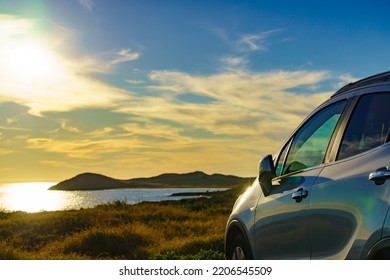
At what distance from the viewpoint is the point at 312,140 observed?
5445mm

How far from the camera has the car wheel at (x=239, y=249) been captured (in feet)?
20.9

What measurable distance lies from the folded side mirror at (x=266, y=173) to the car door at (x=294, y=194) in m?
0.05

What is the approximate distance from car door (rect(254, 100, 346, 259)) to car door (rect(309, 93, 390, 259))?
0.22 metres

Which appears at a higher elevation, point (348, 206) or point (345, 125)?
point (345, 125)

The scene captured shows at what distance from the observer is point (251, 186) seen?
257 inches

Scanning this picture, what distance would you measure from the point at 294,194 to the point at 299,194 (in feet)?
0.38

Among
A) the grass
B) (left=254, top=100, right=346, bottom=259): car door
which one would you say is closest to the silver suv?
(left=254, top=100, right=346, bottom=259): car door

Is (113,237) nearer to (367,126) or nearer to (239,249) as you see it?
(239,249)

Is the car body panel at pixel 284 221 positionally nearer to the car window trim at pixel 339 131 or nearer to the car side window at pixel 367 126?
the car window trim at pixel 339 131

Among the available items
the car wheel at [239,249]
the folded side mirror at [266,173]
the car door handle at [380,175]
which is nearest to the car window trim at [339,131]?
the car door handle at [380,175]

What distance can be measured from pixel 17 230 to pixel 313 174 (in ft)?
57.8

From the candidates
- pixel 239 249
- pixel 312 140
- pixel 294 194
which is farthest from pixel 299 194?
pixel 239 249

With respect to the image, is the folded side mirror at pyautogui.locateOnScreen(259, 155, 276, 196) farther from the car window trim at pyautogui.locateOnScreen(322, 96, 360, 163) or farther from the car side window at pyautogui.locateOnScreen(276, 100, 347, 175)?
the car window trim at pyautogui.locateOnScreen(322, 96, 360, 163)
